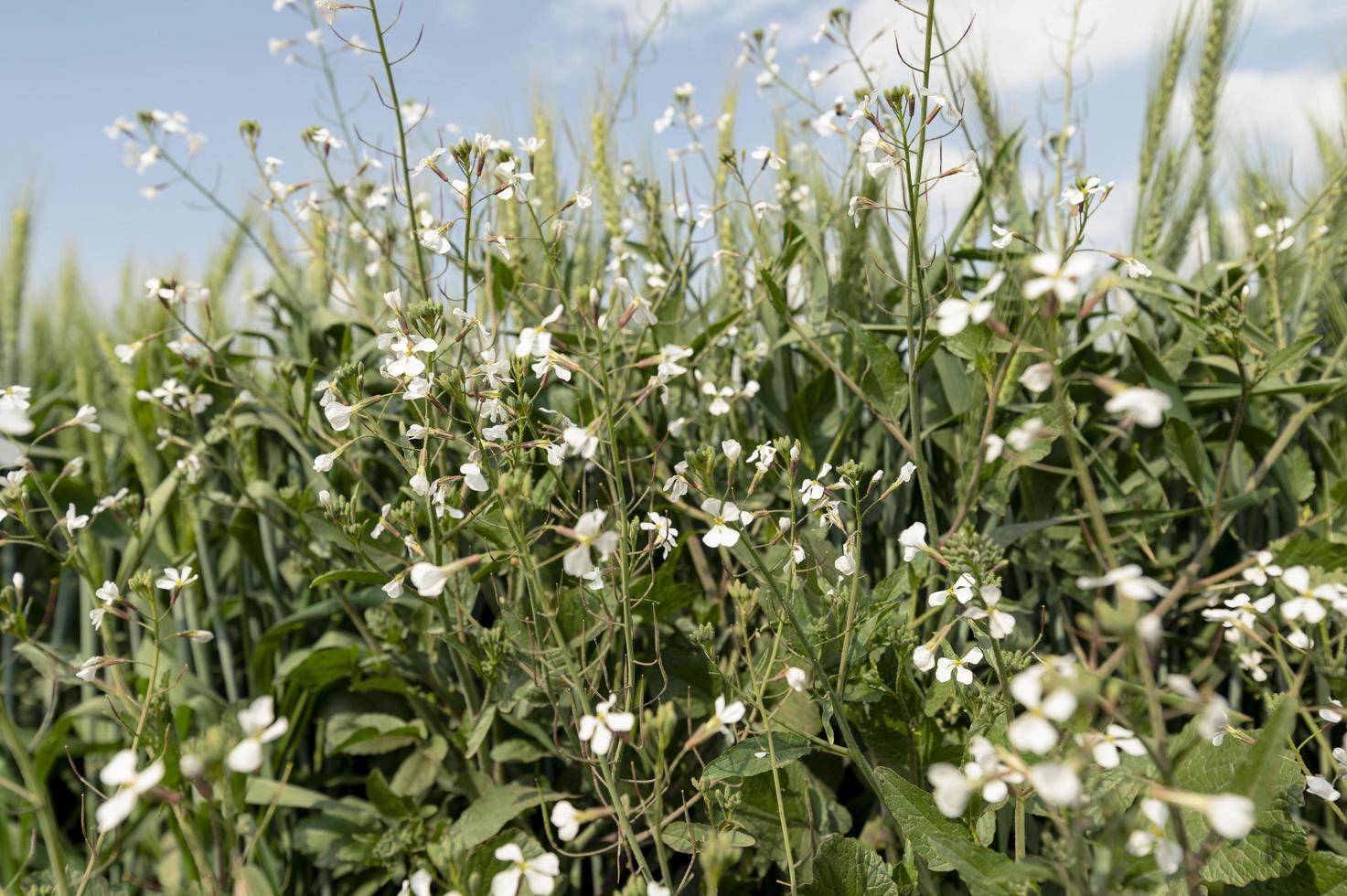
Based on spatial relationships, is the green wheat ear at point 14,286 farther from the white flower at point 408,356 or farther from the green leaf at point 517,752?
the white flower at point 408,356

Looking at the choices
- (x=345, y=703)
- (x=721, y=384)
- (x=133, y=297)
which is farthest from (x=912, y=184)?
(x=133, y=297)

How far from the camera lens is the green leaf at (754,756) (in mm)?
988

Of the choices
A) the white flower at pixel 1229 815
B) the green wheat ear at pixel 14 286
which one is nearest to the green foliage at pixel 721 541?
the white flower at pixel 1229 815

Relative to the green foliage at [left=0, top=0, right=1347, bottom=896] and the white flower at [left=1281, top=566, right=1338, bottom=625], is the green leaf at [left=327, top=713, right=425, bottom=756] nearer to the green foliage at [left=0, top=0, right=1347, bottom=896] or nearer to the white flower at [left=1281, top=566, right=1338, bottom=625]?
the green foliage at [left=0, top=0, right=1347, bottom=896]

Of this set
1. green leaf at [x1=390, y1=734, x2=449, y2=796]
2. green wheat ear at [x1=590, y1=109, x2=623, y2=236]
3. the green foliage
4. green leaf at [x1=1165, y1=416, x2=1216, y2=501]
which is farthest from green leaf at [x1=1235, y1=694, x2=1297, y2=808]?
green wheat ear at [x1=590, y1=109, x2=623, y2=236]

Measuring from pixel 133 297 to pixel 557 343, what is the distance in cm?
169

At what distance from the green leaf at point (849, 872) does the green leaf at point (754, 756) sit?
109mm

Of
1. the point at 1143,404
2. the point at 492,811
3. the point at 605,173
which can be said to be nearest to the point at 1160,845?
the point at 1143,404

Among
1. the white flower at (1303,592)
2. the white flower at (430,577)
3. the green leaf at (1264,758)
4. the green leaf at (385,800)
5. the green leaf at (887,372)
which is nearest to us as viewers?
the green leaf at (1264,758)

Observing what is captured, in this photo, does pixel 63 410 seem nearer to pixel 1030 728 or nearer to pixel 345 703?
pixel 345 703

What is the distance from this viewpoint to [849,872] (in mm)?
999

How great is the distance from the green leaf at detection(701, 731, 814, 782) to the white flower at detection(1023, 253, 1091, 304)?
0.60 meters

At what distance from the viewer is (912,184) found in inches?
38.3

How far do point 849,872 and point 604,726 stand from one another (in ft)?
1.28
